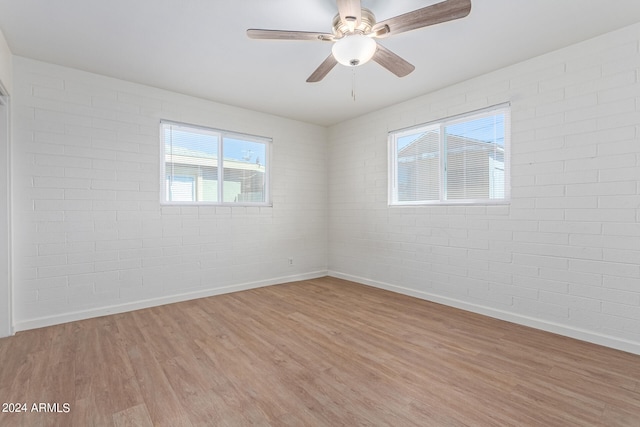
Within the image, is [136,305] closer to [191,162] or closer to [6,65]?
[191,162]

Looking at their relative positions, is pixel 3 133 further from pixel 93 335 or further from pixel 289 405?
pixel 289 405

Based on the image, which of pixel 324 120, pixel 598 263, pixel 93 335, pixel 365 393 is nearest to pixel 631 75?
pixel 598 263

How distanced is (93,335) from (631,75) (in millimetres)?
5344

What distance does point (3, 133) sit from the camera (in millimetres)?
2850

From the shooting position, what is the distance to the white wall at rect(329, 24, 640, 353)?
256 centimetres

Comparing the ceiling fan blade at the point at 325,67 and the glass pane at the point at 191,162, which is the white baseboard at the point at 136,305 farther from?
the ceiling fan blade at the point at 325,67

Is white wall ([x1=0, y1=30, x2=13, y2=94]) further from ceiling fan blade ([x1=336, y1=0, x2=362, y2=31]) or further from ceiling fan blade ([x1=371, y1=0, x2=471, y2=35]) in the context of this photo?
ceiling fan blade ([x1=371, y1=0, x2=471, y2=35])

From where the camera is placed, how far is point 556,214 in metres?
2.92

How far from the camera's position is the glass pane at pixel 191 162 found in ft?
13.0

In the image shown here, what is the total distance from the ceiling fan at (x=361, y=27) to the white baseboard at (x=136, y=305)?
10.7ft

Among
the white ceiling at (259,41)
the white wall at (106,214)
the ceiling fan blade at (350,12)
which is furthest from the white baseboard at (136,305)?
the ceiling fan blade at (350,12)

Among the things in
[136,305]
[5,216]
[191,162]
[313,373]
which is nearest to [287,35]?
[313,373]

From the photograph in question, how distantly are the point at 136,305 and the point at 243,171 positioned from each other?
2.28 meters

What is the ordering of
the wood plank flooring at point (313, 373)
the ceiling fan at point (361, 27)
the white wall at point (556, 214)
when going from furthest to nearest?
1. the white wall at point (556, 214)
2. the ceiling fan at point (361, 27)
3. the wood plank flooring at point (313, 373)
